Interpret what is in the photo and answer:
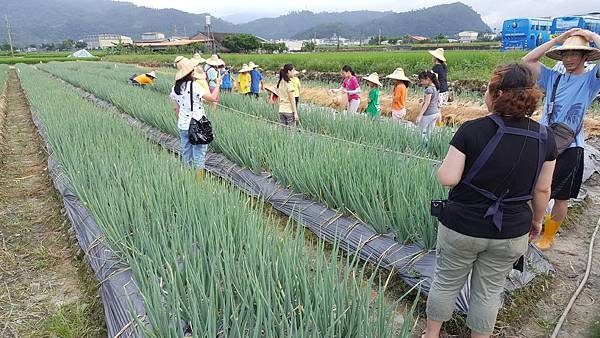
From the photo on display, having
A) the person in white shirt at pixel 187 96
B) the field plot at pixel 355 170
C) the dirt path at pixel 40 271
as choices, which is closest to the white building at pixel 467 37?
the field plot at pixel 355 170

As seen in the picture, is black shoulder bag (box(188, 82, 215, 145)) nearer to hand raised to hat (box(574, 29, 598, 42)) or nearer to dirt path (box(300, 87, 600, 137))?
hand raised to hat (box(574, 29, 598, 42))

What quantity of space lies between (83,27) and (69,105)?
202589 mm

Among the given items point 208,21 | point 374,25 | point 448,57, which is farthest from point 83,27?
point 448,57

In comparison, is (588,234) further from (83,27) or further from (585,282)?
(83,27)

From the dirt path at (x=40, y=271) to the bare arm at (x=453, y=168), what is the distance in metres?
1.71

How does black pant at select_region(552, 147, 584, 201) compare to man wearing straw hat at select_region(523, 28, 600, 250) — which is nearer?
man wearing straw hat at select_region(523, 28, 600, 250)

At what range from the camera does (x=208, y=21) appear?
68.7 feet

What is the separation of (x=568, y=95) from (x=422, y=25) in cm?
17024

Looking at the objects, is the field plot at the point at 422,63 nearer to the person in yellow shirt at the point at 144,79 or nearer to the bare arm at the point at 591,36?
the person in yellow shirt at the point at 144,79

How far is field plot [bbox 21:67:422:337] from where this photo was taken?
1.27 m

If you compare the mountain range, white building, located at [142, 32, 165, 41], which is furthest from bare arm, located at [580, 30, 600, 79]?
the mountain range

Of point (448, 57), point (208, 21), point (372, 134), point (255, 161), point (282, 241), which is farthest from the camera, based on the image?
point (208, 21)

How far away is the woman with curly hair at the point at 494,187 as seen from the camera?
1.33 m

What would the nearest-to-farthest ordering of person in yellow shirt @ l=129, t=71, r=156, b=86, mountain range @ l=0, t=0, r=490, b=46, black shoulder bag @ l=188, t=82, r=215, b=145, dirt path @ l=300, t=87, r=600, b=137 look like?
black shoulder bag @ l=188, t=82, r=215, b=145 → dirt path @ l=300, t=87, r=600, b=137 → person in yellow shirt @ l=129, t=71, r=156, b=86 → mountain range @ l=0, t=0, r=490, b=46
